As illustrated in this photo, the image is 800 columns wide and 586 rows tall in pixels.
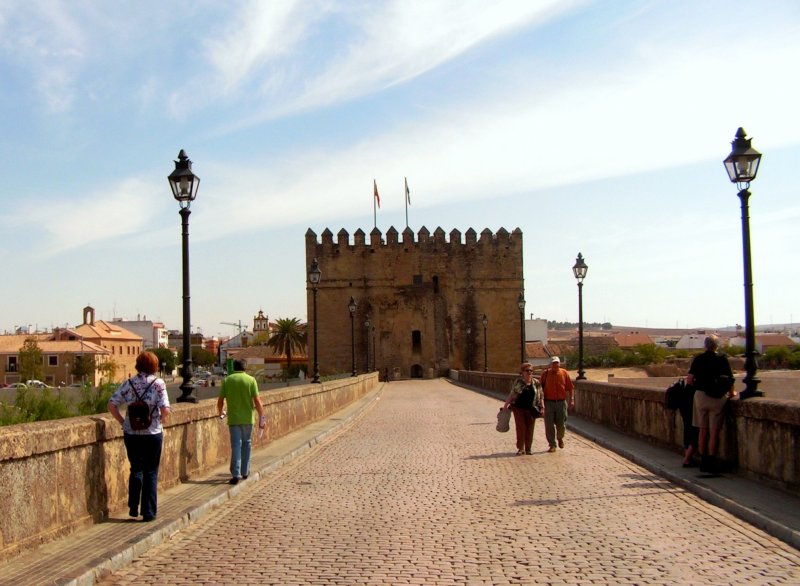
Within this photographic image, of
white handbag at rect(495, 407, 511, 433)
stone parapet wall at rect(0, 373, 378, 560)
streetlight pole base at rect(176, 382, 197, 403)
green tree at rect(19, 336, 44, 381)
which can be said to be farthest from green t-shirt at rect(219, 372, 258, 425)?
green tree at rect(19, 336, 44, 381)

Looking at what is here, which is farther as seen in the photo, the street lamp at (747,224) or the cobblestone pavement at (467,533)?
the street lamp at (747,224)

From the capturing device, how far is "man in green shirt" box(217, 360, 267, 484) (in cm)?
1036

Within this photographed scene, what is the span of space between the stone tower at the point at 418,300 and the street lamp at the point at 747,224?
60.0 meters

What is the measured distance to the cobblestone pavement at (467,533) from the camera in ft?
19.9

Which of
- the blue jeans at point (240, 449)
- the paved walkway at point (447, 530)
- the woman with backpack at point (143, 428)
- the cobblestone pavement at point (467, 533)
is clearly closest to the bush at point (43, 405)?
the blue jeans at point (240, 449)

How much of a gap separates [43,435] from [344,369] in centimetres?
6556

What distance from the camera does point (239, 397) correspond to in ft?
34.6

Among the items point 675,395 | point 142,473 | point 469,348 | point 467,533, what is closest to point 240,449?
point 142,473

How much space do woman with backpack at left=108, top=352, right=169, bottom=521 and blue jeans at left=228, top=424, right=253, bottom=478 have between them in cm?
235

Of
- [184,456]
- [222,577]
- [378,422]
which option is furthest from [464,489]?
[378,422]

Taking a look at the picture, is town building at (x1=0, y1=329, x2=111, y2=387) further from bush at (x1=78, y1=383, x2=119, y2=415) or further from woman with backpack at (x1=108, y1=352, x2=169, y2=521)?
woman with backpack at (x1=108, y1=352, x2=169, y2=521)

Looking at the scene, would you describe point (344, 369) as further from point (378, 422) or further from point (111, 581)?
point (111, 581)

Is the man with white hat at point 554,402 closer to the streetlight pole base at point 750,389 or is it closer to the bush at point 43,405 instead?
the streetlight pole base at point 750,389

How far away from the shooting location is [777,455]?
875 cm
